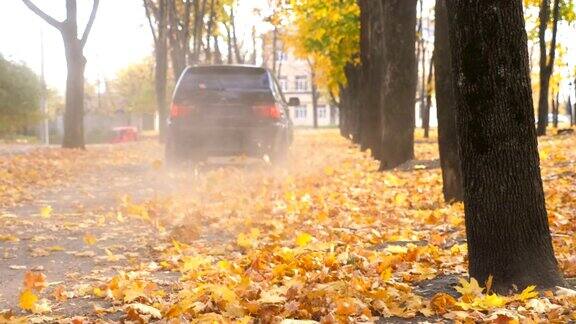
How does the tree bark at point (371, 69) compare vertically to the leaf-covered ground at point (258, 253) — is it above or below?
above

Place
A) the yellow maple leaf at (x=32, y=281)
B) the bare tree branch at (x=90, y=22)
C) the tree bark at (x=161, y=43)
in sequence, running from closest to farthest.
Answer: the yellow maple leaf at (x=32, y=281) → the bare tree branch at (x=90, y=22) → the tree bark at (x=161, y=43)

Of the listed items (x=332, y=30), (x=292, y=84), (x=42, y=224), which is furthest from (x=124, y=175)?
(x=292, y=84)

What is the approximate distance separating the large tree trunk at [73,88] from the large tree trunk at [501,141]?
68.8 feet

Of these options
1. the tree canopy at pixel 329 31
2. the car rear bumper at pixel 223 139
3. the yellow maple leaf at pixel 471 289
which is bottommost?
the yellow maple leaf at pixel 471 289

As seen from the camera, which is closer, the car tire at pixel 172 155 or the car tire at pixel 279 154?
the car tire at pixel 172 155

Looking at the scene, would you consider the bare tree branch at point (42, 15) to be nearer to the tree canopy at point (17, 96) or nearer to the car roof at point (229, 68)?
the car roof at point (229, 68)

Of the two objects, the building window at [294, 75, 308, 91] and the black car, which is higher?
the building window at [294, 75, 308, 91]

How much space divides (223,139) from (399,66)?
11.8 ft

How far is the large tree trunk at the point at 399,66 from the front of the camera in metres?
13.5

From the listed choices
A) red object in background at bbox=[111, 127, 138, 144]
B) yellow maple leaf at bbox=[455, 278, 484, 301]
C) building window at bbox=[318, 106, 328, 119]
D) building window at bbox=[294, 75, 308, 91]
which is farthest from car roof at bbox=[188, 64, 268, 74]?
building window at bbox=[318, 106, 328, 119]

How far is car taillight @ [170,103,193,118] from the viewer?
43.2ft

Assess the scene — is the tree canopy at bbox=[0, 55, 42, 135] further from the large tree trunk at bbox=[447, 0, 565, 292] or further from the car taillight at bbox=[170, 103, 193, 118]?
the large tree trunk at bbox=[447, 0, 565, 292]

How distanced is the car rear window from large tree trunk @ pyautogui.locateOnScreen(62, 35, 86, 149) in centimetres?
1179

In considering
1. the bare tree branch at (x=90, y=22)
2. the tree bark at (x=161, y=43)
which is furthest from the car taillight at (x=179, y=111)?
the tree bark at (x=161, y=43)
